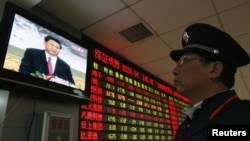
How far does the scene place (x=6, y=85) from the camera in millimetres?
1482

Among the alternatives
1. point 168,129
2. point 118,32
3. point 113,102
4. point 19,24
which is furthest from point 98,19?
point 168,129

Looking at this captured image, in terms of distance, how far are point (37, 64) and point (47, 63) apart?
0.10 meters

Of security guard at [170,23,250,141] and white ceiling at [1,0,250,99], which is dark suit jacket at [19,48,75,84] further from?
security guard at [170,23,250,141]

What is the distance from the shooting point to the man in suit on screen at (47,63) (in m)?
1.68

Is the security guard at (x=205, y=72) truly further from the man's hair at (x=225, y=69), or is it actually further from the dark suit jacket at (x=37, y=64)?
the dark suit jacket at (x=37, y=64)

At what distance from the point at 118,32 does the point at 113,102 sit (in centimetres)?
87

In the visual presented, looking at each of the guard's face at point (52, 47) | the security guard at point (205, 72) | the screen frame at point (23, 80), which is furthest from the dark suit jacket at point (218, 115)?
the guard's face at point (52, 47)

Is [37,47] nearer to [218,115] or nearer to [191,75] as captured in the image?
[191,75]

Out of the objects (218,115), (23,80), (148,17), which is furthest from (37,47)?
(218,115)

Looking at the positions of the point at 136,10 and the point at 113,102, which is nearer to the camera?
the point at 136,10

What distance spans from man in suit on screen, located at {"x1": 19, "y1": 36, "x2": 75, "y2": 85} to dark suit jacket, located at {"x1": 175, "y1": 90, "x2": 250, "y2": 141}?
1.31 meters

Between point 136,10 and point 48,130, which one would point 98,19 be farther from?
point 48,130

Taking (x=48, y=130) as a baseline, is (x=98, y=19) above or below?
above

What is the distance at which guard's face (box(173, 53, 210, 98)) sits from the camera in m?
1.04
